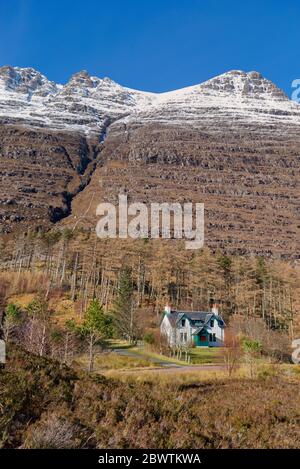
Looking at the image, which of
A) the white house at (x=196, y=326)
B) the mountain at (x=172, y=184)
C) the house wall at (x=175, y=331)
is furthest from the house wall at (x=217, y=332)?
the mountain at (x=172, y=184)

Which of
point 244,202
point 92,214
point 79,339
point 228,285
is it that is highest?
point 244,202

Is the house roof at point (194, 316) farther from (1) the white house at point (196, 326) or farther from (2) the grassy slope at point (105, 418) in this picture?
(2) the grassy slope at point (105, 418)

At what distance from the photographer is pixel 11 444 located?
212 inches

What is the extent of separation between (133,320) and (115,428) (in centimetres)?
4794

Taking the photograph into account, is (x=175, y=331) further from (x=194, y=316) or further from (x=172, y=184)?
(x=172, y=184)

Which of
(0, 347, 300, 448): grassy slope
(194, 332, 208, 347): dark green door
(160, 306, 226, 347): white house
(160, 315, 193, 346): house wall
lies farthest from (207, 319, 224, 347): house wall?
(0, 347, 300, 448): grassy slope

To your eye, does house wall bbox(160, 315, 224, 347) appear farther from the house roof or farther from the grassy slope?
the grassy slope

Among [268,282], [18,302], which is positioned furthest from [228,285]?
[18,302]

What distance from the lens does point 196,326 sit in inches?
2256

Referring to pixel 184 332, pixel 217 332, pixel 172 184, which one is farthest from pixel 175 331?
pixel 172 184

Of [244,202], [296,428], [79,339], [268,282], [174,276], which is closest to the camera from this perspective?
[296,428]

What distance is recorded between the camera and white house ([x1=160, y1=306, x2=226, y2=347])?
180 feet
